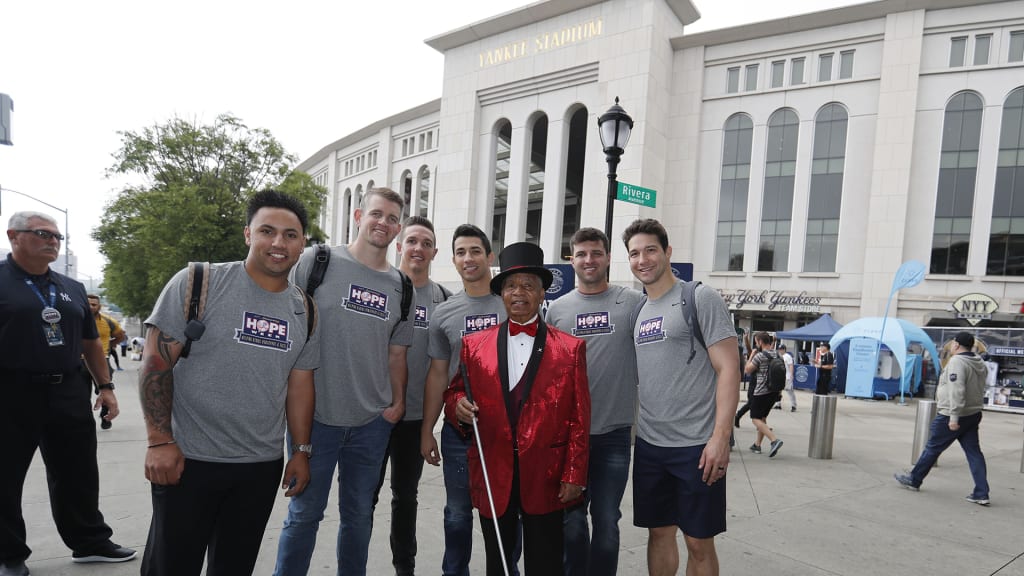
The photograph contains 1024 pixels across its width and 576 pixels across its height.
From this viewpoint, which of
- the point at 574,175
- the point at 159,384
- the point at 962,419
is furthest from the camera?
the point at 574,175

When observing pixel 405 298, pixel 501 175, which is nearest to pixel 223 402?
pixel 405 298

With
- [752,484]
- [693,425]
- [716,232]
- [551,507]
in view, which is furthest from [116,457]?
[716,232]

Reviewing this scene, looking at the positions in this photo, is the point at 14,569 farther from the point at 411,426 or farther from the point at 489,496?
the point at 489,496

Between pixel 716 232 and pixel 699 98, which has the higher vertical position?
pixel 699 98

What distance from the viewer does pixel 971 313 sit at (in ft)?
76.5

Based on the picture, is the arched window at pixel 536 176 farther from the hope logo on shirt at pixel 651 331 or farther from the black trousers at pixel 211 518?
the black trousers at pixel 211 518

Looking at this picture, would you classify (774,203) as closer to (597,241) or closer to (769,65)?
(769,65)

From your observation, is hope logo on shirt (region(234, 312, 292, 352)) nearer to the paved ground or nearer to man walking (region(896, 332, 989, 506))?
the paved ground

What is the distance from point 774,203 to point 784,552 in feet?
87.3

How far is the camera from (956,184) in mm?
24219

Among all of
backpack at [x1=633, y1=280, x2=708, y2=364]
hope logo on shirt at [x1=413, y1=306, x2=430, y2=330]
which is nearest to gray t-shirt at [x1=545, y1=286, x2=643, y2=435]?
backpack at [x1=633, y1=280, x2=708, y2=364]

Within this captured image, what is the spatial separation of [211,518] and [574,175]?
4060 cm

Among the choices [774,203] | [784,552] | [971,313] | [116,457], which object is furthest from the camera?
[774,203]

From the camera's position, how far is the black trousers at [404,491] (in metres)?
3.56
